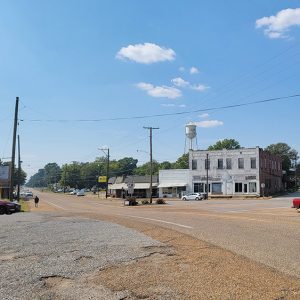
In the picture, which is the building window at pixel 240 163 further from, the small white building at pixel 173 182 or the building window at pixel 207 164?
the small white building at pixel 173 182

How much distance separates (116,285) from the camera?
27.4 feet

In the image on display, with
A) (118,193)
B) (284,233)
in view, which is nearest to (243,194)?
(118,193)

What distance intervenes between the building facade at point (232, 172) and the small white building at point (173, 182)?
6.88ft

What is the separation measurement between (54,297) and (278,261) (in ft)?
18.4

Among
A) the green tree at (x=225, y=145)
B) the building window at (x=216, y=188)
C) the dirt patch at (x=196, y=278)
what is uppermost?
the green tree at (x=225, y=145)

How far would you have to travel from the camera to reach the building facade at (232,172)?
268 ft

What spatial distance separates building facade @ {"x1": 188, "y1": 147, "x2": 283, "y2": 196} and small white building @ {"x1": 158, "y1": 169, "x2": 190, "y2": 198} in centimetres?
210

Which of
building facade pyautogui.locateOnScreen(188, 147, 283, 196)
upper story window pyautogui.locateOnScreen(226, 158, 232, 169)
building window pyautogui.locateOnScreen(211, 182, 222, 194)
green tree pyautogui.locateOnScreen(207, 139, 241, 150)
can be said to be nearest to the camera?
building facade pyautogui.locateOnScreen(188, 147, 283, 196)

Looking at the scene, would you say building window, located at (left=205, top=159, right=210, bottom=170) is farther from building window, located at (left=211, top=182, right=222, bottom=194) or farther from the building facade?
building window, located at (left=211, top=182, right=222, bottom=194)

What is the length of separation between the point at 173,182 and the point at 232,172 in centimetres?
1361

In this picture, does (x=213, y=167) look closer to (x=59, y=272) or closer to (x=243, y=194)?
(x=243, y=194)

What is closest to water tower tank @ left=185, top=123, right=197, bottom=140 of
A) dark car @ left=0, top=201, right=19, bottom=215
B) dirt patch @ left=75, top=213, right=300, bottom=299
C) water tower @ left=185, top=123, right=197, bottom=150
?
water tower @ left=185, top=123, right=197, bottom=150

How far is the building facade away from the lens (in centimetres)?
8169

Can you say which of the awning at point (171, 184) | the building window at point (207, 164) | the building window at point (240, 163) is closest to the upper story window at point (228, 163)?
the building window at point (240, 163)
